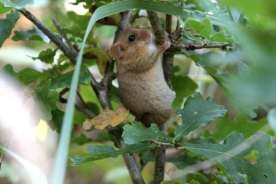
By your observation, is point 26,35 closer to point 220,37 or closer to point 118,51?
point 118,51

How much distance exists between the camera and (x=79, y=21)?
3.59ft

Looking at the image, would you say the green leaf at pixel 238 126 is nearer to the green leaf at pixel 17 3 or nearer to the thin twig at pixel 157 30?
the thin twig at pixel 157 30

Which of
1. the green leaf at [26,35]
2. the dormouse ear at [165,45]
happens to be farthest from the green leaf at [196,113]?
the green leaf at [26,35]

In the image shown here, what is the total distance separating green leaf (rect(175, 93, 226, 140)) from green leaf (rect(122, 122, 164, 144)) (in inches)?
1.3

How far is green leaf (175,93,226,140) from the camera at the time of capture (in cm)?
83

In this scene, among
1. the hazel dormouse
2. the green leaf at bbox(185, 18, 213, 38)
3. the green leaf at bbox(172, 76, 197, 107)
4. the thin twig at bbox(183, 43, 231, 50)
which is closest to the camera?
the green leaf at bbox(185, 18, 213, 38)

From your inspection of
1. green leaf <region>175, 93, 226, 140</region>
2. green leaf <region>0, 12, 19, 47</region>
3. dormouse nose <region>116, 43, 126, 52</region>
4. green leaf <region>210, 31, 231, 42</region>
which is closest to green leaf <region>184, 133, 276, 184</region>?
green leaf <region>175, 93, 226, 140</region>

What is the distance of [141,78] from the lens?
1.05 m

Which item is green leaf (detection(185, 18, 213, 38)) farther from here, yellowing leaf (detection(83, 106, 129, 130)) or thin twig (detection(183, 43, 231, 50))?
yellowing leaf (detection(83, 106, 129, 130))

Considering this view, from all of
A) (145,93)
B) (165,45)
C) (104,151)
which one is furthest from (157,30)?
(104,151)

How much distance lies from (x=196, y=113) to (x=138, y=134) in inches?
3.8

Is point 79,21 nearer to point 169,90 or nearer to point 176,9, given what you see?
point 169,90

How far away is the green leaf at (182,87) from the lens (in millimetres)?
1147

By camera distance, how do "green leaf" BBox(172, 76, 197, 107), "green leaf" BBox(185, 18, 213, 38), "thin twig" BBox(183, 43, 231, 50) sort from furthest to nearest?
1. "green leaf" BBox(172, 76, 197, 107)
2. "thin twig" BBox(183, 43, 231, 50)
3. "green leaf" BBox(185, 18, 213, 38)
